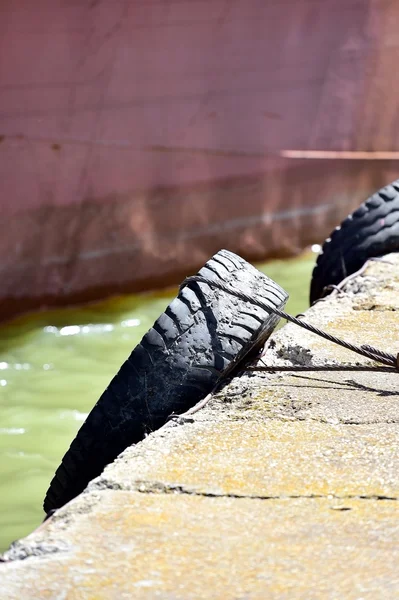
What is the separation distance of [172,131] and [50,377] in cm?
182

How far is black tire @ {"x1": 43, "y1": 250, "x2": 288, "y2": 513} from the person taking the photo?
6.82 feet

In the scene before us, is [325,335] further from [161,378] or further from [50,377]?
[50,377]

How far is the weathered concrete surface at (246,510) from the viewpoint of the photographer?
4.52 ft

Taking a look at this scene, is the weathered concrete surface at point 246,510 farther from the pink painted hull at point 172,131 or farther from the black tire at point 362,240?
the pink painted hull at point 172,131

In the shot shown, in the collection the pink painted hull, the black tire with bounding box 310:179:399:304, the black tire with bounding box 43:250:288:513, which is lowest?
the black tire with bounding box 43:250:288:513

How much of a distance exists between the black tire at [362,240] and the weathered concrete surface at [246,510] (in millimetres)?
1275

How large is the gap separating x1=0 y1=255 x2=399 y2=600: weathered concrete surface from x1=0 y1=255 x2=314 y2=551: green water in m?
0.86

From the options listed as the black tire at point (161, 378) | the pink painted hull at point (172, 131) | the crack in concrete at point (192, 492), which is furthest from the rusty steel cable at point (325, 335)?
the pink painted hull at point (172, 131)

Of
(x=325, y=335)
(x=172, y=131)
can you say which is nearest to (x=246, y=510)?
(x=325, y=335)

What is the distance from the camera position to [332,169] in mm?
5848

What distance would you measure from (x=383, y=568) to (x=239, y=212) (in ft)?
13.2

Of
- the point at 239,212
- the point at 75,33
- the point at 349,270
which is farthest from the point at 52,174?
the point at 349,270

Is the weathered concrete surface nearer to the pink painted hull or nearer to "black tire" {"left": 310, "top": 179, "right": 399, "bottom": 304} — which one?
"black tire" {"left": 310, "top": 179, "right": 399, "bottom": 304}

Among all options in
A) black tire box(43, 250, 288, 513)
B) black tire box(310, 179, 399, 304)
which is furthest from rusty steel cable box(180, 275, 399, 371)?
black tire box(310, 179, 399, 304)
